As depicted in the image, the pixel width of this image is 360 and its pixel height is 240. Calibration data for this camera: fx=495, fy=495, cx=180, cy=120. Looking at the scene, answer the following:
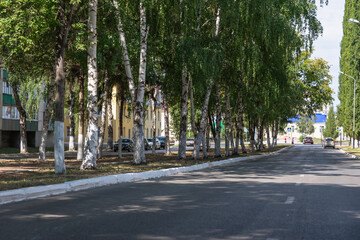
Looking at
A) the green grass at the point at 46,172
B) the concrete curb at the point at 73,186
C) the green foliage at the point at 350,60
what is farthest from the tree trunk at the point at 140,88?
the green foliage at the point at 350,60

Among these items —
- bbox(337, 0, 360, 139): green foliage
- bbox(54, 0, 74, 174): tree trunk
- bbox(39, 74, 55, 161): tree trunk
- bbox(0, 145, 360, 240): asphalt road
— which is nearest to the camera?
bbox(0, 145, 360, 240): asphalt road

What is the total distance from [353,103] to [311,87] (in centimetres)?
802

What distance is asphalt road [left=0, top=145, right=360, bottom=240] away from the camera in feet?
23.1

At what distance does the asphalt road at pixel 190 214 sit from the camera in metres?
7.05

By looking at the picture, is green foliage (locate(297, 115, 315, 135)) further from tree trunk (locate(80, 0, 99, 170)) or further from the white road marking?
the white road marking

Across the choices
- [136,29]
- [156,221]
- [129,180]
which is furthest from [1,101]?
[156,221]

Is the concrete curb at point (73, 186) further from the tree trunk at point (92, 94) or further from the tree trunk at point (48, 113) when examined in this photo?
the tree trunk at point (48, 113)

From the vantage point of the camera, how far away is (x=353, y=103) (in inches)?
2532

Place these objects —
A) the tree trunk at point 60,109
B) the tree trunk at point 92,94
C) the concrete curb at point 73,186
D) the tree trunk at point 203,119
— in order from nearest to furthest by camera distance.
Answer: the concrete curb at point 73,186 → the tree trunk at point 60,109 → the tree trunk at point 92,94 → the tree trunk at point 203,119

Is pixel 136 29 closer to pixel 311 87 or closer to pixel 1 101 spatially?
pixel 1 101

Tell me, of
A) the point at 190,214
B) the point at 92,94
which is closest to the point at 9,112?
the point at 92,94

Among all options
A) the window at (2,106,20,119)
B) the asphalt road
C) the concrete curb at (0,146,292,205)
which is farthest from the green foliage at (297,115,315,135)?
the asphalt road

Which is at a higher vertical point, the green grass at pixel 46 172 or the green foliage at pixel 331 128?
the green foliage at pixel 331 128

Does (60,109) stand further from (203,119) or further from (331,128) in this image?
(331,128)
